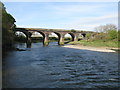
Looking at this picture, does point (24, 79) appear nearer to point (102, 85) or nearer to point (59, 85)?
point (59, 85)

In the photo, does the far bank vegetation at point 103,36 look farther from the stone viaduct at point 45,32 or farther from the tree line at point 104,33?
the stone viaduct at point 45,32

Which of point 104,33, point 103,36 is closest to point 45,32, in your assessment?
point 103,36

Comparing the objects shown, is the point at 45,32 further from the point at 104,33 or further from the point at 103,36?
the point at 104,33

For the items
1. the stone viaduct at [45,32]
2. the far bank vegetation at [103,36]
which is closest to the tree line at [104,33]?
the far bank vegetation at [103,36]

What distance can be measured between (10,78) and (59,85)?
5.50m

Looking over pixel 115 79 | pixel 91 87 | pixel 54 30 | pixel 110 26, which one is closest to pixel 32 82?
pixel 91 87

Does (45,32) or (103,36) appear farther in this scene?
(103,36)

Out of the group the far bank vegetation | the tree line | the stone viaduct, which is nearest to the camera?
the far bank vegetation

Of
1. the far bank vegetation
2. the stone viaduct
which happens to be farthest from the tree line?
the stone viaduct

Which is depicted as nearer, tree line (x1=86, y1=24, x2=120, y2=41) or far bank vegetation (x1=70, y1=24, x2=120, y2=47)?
far bank vegetation (x1=70, y1=24, x2=120, y2=47)

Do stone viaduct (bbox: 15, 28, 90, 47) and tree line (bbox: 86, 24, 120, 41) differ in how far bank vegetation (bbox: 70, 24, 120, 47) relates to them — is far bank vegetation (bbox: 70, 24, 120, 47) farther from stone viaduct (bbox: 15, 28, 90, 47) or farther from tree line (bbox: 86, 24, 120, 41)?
stone viaduct (bbox: 15, 28, 90, 47)

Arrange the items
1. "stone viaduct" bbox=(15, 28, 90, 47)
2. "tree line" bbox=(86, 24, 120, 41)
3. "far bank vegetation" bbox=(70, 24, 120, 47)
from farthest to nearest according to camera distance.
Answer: "tree line" bbox=(86, 24, 120, 41) → "stone viaduct" bbox=(15, 28, 90, 47) → "far bank vegetation" bbox=(70, 24, 120, 47)

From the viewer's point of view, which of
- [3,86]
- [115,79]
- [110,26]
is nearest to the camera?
[3,86]

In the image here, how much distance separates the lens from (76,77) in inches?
580
